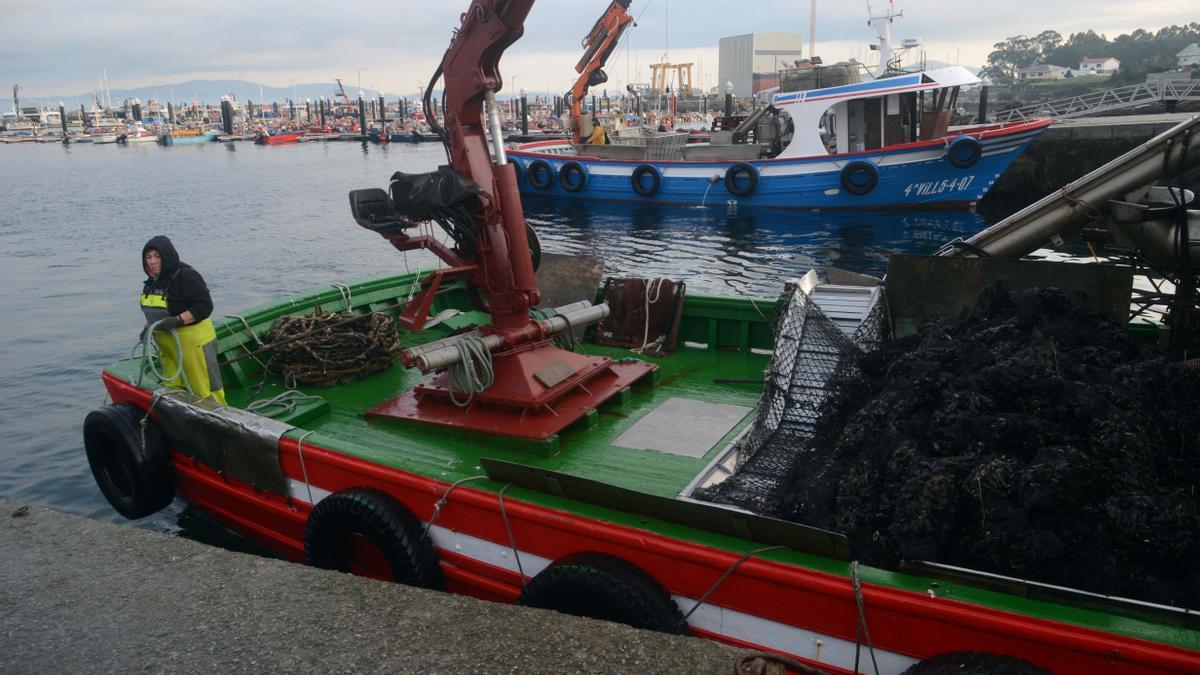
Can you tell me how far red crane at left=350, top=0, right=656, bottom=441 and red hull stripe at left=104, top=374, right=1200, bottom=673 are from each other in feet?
2.58

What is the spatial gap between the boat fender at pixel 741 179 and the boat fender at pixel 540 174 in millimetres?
6655

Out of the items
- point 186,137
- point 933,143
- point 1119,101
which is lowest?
point 933,143

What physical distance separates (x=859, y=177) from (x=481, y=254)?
18446 millimetres

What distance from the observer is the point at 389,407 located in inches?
215

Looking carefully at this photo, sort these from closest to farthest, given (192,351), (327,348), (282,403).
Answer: (192,351), (282,403), (327,348)

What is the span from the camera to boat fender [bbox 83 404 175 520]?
18.2 feet

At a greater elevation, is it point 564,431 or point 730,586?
point 564,431

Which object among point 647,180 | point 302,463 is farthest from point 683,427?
point 647,180

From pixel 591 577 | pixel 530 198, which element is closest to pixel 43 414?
pixel 591 577

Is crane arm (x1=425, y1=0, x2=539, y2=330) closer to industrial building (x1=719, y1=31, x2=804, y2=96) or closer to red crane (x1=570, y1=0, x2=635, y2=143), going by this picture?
red crane (x1=570, y1=0, x2=635, y2=143)

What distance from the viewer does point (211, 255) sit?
20953mm

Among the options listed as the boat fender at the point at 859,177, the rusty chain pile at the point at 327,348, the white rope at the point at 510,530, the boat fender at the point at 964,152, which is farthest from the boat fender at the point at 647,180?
the white rope at the point at 510,530

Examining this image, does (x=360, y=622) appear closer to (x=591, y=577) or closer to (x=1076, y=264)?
(x=591, y=577)

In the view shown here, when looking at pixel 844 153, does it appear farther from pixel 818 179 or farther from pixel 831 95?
pixel 831 95
